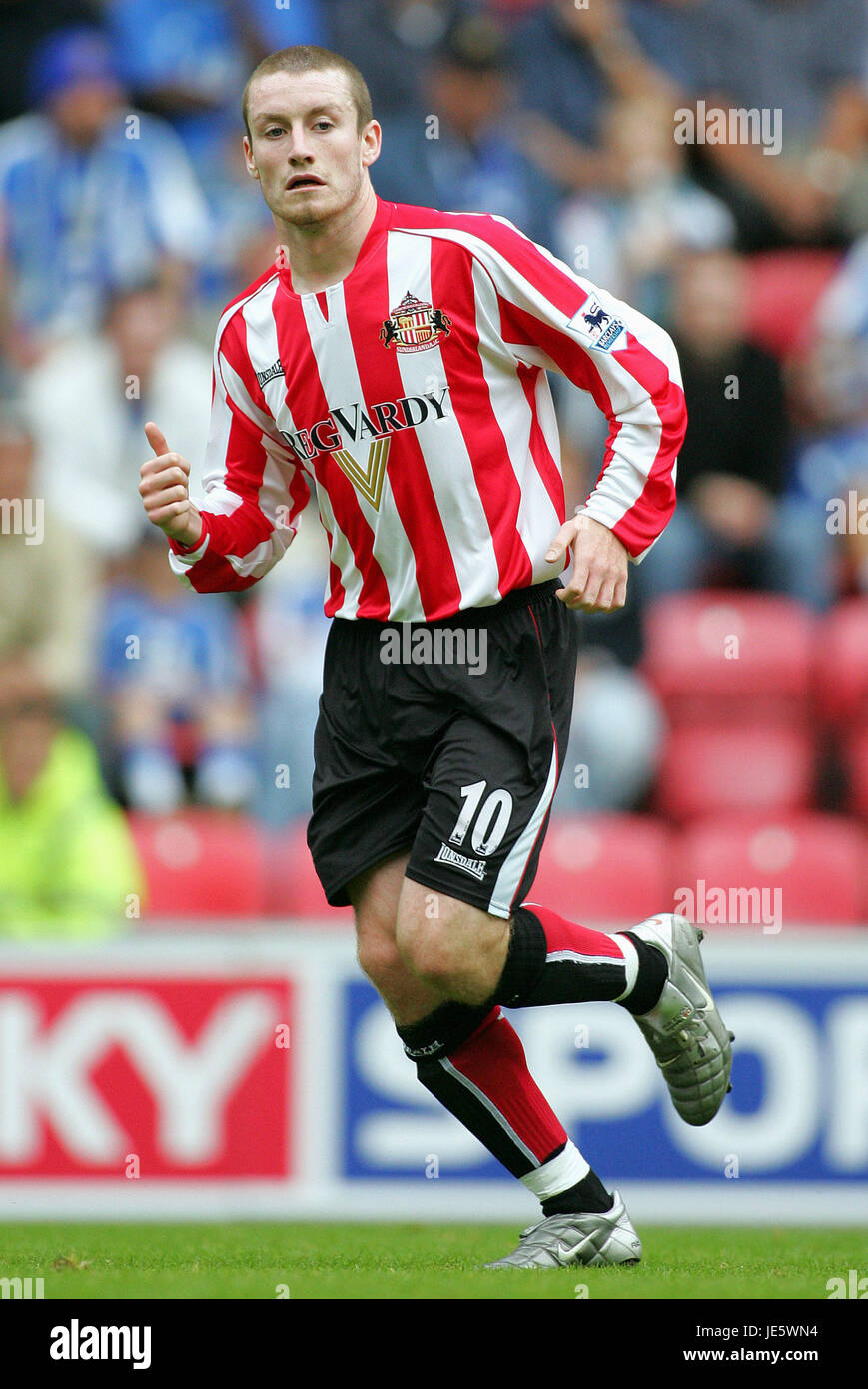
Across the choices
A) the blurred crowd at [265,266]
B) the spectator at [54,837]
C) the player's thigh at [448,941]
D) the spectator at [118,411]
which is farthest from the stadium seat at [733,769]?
the player's thigh at [448,941]

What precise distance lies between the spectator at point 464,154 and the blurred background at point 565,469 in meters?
0.02

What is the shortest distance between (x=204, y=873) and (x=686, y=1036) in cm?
293

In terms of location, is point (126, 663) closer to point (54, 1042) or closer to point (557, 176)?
point (54, 1042)

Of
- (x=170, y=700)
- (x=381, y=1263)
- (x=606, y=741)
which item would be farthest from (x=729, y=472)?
(x=381, y=1263)

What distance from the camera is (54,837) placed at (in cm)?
631

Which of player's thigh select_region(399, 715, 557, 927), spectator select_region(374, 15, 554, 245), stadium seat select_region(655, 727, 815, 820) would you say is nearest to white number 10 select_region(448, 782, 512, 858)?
player's thigh select_region(399, 715, 557, 927)

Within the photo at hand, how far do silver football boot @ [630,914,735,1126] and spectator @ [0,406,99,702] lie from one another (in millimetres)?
3535

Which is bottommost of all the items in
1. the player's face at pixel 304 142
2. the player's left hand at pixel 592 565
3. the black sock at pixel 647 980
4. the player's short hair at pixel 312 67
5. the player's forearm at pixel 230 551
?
the black sock at pixel 647 980

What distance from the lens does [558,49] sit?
8594 millimetres

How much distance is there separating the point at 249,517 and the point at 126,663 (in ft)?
9.64

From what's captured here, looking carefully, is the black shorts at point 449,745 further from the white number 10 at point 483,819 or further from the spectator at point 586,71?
the spectator at point 586,71

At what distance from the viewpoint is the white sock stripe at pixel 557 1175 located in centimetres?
394

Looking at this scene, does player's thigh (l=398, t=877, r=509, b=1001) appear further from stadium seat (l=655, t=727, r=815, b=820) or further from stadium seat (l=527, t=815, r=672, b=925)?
stadium seat (l=655, t=727, r=815, b=820)

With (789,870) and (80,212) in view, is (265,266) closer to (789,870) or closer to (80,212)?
(80,212)
